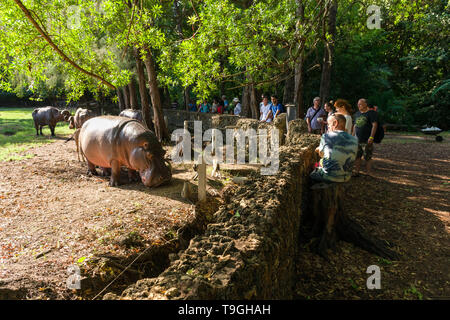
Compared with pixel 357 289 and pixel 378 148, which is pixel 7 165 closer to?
pixel 357 289

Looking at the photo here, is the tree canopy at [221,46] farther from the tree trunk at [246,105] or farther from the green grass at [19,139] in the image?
the green grass at [19,139]

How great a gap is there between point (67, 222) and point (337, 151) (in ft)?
18.6

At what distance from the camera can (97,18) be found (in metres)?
8.81

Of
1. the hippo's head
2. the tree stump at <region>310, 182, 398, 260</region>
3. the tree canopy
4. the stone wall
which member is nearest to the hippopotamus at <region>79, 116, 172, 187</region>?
the hippo's head

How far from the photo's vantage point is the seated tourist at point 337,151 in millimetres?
4598

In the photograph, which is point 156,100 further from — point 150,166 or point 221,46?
point 221,46

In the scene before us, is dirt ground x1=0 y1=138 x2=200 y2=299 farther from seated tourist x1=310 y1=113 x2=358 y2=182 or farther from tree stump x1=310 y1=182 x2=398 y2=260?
seated tourist x1=310 y1=113 x2=358 y2=182

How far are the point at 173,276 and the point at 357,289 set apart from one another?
10.4 ft

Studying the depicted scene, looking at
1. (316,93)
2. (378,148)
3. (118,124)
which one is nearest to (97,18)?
(118,124)

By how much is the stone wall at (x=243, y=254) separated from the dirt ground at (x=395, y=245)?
80 cm

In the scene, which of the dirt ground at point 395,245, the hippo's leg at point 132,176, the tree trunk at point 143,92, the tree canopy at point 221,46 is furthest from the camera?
the tree trunk at point 143,92

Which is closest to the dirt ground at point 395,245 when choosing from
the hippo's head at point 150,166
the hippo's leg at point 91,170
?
the hippo's head at point 150,166

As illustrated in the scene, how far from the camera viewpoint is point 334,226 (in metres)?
5.39

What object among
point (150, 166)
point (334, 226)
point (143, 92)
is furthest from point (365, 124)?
point (143, 92)
